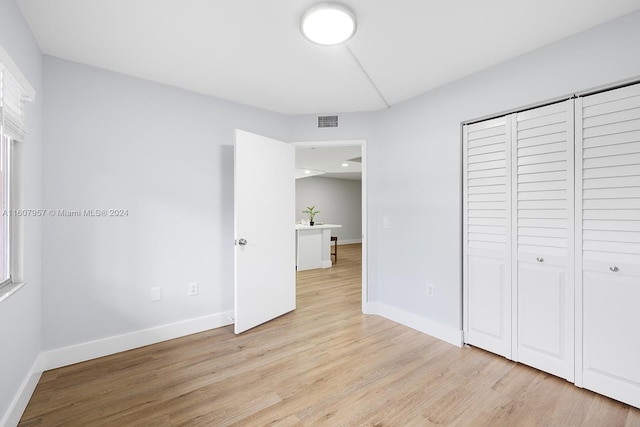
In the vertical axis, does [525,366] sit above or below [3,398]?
below

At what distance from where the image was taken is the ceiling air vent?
3.42 metres

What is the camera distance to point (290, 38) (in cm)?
197

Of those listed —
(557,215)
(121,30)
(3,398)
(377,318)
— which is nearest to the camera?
(3,398)

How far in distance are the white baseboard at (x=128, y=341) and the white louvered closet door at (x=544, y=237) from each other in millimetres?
2716

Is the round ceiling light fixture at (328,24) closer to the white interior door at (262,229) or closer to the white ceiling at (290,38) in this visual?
the white ceiling at (290,38)

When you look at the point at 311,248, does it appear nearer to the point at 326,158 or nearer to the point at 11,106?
the point at 326,158

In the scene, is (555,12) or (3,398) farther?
(555,12)

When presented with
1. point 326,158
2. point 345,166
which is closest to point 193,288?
point 326,158

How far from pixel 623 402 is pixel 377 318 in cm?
189

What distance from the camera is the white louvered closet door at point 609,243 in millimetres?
1729

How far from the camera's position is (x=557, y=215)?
2035mm

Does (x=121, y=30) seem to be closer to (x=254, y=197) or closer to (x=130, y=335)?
(x=254, y=197)

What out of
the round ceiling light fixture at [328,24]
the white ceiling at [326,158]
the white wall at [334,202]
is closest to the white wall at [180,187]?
the round ceiling light fixture at [328,24]

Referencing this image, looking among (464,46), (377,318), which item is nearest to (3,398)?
(377,318)
